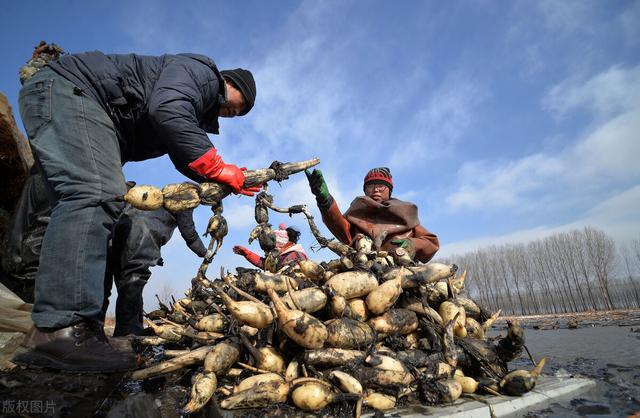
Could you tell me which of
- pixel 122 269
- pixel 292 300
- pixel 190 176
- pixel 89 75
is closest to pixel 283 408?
pixel 292 300

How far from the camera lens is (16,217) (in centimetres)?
320

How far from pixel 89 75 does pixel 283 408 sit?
8.31 ft

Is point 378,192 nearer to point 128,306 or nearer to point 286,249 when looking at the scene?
point 286,249

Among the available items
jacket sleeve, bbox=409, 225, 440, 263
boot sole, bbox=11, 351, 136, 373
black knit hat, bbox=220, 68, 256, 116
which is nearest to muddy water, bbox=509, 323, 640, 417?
jacket sleeve, bbox=409, 225, 440, 263

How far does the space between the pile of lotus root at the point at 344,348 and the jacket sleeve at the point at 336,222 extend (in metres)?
2.15

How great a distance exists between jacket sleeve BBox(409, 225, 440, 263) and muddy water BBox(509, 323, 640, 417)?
1.75 metres

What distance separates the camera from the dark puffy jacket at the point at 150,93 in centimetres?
221

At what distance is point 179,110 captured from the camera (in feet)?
7.29

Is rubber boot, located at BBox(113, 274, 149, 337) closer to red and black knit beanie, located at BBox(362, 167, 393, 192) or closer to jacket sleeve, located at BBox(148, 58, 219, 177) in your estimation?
jacket sleeve, located at BBox(148, 58, 219, 177)

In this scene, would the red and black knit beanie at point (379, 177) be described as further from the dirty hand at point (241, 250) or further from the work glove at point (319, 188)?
the dirty hand at point (241, 250)

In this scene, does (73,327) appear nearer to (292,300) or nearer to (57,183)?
(57,183)

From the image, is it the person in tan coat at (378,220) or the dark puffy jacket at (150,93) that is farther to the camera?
the person in tan coat at (378,220)

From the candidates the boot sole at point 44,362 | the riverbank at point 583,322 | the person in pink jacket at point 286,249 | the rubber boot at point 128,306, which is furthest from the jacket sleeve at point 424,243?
the boot sole at point 44,362

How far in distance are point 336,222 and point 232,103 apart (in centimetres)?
257
